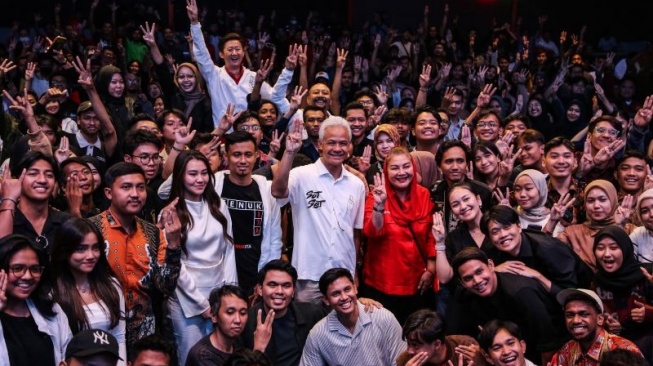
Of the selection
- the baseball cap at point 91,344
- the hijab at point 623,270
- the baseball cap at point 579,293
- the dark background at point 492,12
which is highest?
the dark background at point 492,12

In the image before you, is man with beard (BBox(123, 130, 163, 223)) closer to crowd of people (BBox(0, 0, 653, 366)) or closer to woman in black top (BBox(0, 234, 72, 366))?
crowd of people (BBox(0, 0, 653, 366))

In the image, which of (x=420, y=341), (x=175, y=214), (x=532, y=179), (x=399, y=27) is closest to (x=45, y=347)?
(x=175, y=214)

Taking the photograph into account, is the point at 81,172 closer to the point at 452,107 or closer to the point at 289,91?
the point at 452,107

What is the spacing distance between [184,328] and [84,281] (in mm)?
715

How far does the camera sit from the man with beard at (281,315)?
15.7 ft

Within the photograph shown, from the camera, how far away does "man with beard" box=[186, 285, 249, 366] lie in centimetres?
450

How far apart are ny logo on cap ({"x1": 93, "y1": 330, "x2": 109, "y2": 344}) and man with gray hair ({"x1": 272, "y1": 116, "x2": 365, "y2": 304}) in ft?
5.06

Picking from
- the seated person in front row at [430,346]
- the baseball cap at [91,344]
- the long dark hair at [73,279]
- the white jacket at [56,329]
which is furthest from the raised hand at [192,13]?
the baseball cap at [91,344]

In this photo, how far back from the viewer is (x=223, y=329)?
4551 mm

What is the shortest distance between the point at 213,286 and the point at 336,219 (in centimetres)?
83

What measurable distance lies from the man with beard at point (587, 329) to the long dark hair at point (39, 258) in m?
2.39

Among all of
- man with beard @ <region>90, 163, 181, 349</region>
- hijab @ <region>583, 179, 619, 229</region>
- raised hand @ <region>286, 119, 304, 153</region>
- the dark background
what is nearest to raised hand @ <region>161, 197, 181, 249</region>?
man with beard @ <region>90, 163, 181, 349</region>

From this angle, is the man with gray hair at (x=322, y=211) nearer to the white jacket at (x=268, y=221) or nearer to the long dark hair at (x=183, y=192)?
the white jacket at (x=268, y=221)

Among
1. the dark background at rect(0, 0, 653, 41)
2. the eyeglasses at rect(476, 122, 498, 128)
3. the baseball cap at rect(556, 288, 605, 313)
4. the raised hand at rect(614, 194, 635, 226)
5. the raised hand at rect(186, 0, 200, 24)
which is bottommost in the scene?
the baseball cap at rect(556, 288, 605, 313)
